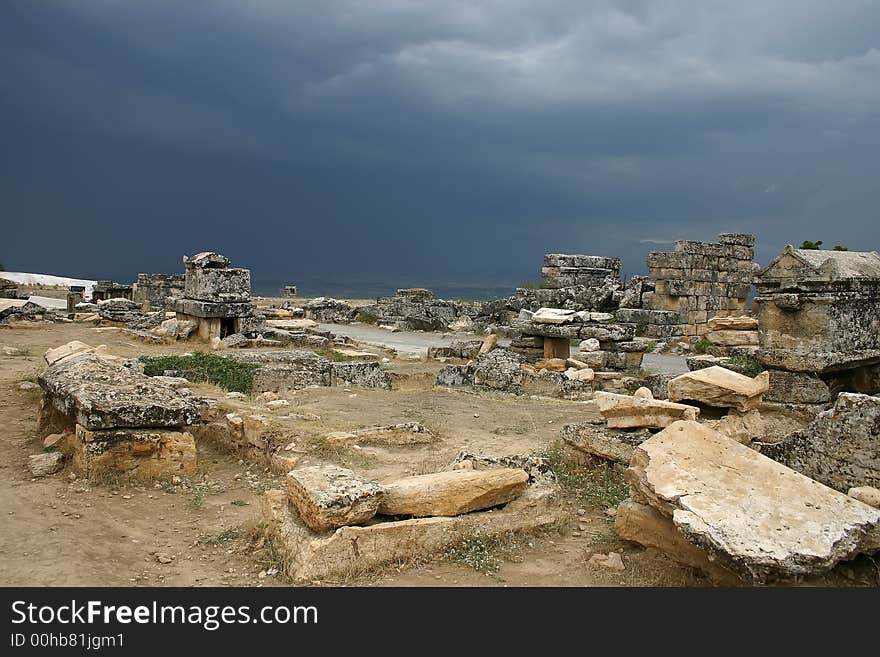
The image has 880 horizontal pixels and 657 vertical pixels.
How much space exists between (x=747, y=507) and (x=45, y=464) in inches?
220

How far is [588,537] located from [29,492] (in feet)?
14.4

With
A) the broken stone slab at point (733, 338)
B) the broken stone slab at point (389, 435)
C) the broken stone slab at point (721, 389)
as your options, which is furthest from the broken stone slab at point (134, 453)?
the broken stone slab at point (733, 338)

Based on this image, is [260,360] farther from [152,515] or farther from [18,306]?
[18,306]

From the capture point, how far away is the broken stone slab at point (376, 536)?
3.98 m

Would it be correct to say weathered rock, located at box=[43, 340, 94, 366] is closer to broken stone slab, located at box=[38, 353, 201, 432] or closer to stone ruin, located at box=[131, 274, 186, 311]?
broken stone slab, located at box=[38, 353, 201, 432]

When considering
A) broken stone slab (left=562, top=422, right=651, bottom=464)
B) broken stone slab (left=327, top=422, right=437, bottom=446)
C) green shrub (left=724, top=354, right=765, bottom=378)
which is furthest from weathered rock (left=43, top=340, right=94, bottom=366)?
green shrub (left=724, top=354, right=765, bottom=378)

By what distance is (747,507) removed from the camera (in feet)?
12.0

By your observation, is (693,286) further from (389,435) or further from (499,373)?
(389,435)

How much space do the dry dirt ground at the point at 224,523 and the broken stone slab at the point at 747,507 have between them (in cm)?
37

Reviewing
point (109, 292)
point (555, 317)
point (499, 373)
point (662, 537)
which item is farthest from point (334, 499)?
point (109, 292)

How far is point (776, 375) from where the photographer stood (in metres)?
7.20

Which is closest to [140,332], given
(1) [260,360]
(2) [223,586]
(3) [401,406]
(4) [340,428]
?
(1) [260,360]

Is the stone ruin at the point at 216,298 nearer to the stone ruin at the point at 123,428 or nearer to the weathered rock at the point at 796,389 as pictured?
the stone ruin at the point at 123,428

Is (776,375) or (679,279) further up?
(679,279)
